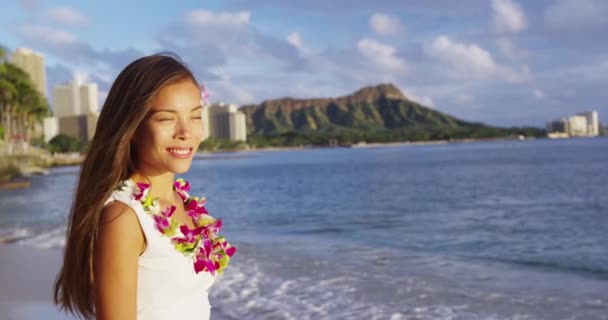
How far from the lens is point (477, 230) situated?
14336 mm

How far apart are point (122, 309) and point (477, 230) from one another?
538 inches

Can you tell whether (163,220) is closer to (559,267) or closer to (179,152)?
(179,152)

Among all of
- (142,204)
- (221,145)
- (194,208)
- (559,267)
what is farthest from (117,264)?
(221,145)

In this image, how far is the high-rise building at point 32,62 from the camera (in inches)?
5182

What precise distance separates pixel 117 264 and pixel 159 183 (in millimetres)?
359

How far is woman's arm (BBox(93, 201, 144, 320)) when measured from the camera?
1464 mm

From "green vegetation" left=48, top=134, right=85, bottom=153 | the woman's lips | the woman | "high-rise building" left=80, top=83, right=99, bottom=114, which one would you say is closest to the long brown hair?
the woman

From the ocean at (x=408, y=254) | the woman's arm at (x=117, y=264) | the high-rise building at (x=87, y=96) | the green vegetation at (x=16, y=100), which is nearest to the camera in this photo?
the woman's arm at (x=117, y=264)

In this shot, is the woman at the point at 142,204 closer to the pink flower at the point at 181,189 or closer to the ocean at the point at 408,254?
the pink flower at the point at 181,189

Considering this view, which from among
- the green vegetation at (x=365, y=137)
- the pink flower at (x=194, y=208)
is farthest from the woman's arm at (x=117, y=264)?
the green vegetation at (x=365, y=137)

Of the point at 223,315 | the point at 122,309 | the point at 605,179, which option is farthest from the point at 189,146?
the point at 605,179

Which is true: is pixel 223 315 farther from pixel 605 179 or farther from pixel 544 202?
pixel 605 179

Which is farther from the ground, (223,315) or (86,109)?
(86,109)

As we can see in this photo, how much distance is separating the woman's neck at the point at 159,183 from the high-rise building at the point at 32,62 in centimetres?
14099
